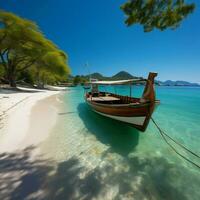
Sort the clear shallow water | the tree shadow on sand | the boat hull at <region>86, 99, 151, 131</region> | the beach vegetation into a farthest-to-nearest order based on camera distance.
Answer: the beach vegetation, the boat hull at <region>86, 99, 151, 131</region>, the clear shallow water, the tree shadow on sand

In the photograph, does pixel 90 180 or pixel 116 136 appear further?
pixel 116 136

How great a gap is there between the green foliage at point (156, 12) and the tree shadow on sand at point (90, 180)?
4.78 meters

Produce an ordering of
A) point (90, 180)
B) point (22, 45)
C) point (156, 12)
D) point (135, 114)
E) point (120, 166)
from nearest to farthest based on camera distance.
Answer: point (90, 180)
point (120, 166)
point (156, 12)
point (135, 114)
point (22, 45)

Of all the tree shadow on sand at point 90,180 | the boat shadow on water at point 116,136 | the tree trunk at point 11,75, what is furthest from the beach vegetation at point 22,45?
the tree shadow on sand at point 90,180

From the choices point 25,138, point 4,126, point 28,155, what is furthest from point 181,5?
point 4,126

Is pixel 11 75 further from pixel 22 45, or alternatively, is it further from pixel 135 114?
pixel 135 114

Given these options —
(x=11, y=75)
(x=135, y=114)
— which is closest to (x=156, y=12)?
(x=135, y=114)

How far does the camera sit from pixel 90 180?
3459 millimetres

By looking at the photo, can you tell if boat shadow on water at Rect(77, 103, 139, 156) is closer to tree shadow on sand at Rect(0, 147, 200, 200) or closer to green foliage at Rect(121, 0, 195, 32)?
tree shadow on sand at Rect(0, 147, 200, 200)

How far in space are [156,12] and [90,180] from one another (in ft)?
18.2

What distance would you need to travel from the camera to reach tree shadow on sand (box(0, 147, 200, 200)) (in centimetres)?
298

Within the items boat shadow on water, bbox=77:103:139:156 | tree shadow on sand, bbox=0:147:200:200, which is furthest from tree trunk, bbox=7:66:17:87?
tree shadow on sand, bbox=0:147:200:200

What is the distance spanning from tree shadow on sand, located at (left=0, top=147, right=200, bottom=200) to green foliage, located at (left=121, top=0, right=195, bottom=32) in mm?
4785

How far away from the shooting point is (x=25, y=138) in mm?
5629
